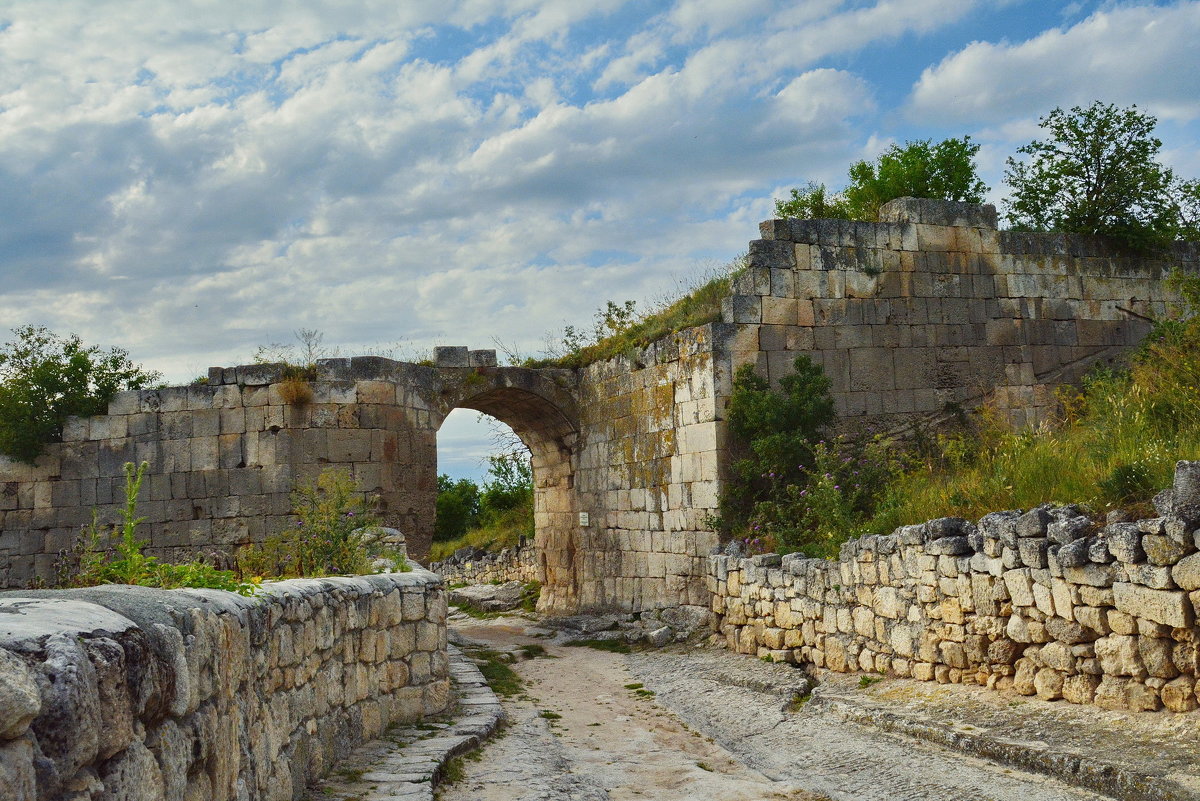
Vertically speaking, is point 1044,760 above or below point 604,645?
above

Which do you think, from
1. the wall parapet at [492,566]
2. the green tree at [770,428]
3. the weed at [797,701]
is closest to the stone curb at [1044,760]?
the weed at [797,701]

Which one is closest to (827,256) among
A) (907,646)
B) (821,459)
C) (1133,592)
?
(821,459)

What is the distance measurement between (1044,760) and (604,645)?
7.93 metres

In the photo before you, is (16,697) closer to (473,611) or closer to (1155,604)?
(1155,604)

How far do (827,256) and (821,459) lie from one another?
2.93 meters

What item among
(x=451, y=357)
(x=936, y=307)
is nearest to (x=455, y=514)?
(x=451, y=357)

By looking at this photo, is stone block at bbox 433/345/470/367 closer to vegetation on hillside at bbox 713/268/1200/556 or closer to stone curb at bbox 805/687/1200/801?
vegetation on hillside at bbox 713/268/1200/556

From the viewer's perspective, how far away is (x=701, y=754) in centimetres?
736

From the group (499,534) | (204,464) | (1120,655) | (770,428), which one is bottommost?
(1120,655)

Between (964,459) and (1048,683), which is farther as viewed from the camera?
(964,459)

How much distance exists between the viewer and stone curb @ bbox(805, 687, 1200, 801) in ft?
17.2

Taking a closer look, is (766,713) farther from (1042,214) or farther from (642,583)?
(1042,214)

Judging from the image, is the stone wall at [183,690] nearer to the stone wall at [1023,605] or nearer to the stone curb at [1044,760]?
the stone curb at [1044,760]

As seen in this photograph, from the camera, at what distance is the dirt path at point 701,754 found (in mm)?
5938
